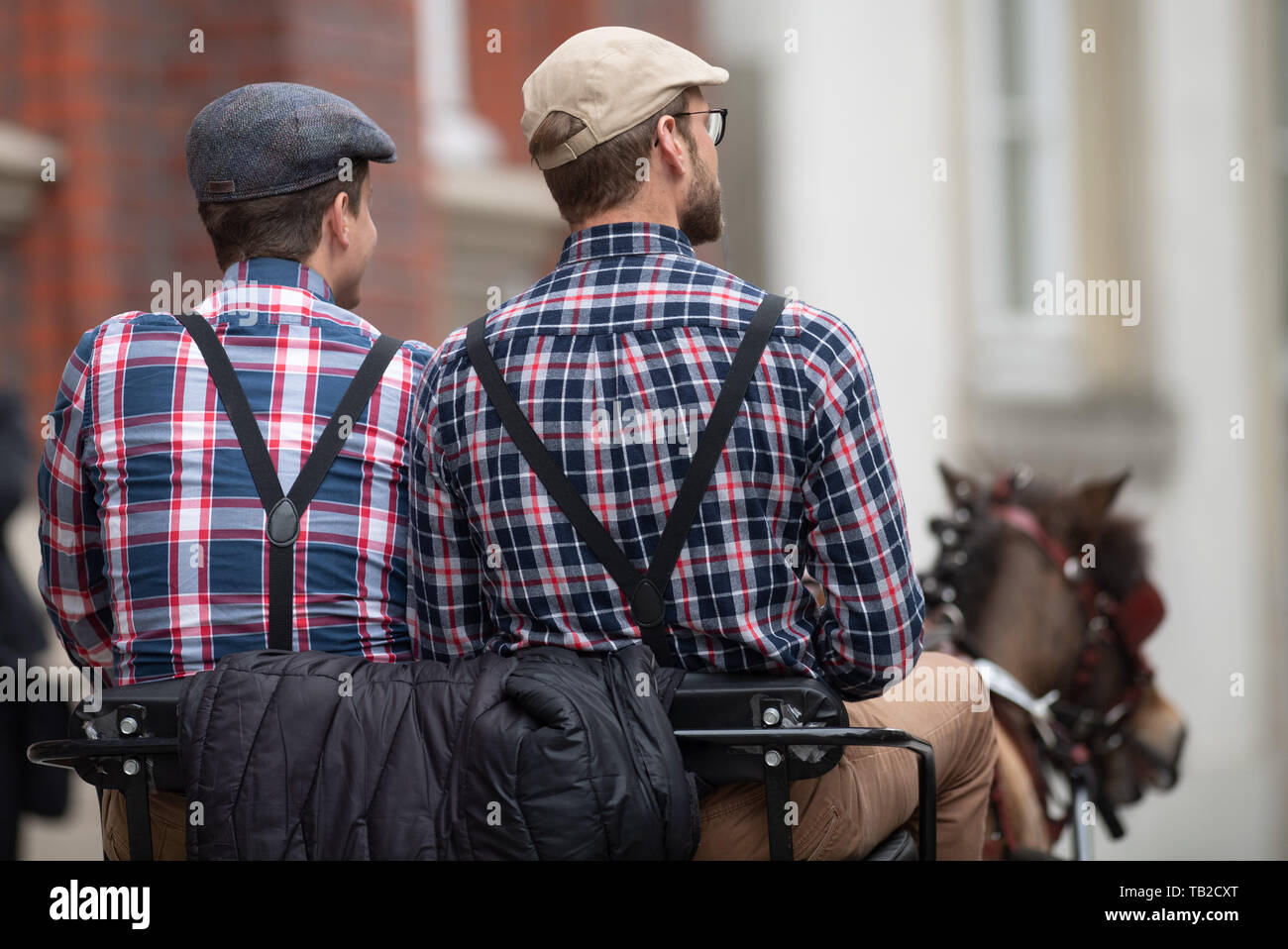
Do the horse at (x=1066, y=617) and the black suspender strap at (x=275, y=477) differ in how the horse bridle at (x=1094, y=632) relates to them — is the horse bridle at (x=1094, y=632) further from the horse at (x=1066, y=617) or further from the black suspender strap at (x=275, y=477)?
the black suspender strap at (x=275, y=477)

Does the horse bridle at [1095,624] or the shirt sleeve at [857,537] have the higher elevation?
the shirt sleeve at [857,537]

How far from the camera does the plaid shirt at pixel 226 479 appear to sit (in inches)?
86.9

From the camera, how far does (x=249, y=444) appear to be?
2.21 m

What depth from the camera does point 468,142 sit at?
7.00 m

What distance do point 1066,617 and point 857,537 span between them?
1981 mm

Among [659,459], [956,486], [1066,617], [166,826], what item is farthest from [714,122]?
[1066,617]

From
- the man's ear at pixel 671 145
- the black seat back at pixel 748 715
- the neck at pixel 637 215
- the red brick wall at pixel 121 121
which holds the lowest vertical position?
the black seat back at pixel 748 715

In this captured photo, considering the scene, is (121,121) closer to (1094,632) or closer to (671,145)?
(1094,632)

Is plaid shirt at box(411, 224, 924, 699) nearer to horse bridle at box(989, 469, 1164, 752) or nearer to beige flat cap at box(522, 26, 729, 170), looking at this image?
beige flat cap at box(522, 26, 729, 170)

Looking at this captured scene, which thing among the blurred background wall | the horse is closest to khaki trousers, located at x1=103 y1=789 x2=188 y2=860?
the horse

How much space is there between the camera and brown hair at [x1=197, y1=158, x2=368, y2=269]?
2.37 meters

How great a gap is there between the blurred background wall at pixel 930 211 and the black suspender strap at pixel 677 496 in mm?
3669

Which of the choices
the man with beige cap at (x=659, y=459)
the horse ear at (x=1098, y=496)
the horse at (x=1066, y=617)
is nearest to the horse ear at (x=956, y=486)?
the horse at (x=1066, y=617)

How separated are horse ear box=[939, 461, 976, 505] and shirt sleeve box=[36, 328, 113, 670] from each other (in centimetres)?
209
